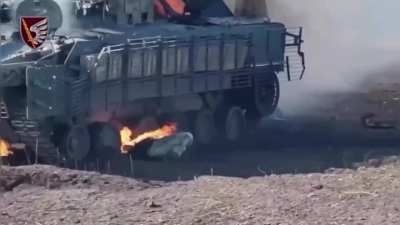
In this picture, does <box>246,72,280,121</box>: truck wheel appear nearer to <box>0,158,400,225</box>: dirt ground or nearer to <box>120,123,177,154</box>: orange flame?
<box>120,123,177,154</box>: orange flame

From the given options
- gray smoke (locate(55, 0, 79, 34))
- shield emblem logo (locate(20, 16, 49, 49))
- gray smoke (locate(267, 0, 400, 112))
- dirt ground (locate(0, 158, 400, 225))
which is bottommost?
gray smoke (locate(267, 0, 400, 112))

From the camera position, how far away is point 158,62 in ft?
68.5

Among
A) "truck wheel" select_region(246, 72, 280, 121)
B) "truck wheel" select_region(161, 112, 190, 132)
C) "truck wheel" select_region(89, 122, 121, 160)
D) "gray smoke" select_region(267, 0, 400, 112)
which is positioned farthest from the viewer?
"gray smoke" select_region(267, 0, 400, 112)

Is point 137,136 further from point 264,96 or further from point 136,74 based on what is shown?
point 264,96

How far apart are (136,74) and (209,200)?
29.3 ft

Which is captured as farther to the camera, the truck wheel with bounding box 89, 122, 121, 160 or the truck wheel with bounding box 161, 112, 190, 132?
the truck wheel with bounding box 161, 112, 190, 132

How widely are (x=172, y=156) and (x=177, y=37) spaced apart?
2275 mm

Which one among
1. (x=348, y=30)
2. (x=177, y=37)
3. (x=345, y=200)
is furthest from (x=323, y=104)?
(x=345, y=200)

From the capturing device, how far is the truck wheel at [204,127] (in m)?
22.7

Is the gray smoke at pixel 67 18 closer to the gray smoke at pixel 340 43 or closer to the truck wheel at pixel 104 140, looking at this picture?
the truck wheel at pixel 104 140

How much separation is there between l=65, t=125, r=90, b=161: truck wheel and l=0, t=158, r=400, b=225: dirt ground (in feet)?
15.3

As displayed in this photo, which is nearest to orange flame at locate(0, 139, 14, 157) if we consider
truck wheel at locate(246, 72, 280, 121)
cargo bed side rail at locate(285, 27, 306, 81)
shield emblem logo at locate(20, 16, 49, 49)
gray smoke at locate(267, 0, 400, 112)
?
shield emblem logo at locate(20, 16, 49, 49)

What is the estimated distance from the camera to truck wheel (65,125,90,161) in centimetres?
1875

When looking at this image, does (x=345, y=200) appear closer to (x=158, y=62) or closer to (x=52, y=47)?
(x=52, y=47)
